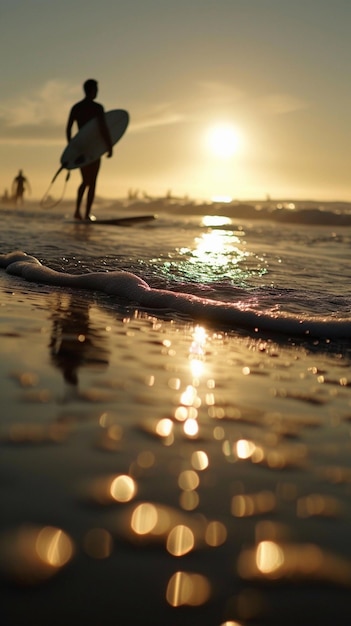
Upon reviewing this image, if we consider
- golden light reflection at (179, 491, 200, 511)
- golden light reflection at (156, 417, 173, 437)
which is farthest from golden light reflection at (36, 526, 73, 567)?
golden light reflection at (156, 417, 173, 437)

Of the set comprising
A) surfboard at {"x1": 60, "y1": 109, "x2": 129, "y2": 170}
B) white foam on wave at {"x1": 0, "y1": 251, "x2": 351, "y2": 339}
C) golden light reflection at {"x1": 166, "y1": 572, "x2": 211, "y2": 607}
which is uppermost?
surfboard at {"x1": 60, "y1": 109, "x2": 129, "y2": 170}

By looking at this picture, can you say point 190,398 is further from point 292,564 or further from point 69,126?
point 69,126

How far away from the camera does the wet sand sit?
82cm

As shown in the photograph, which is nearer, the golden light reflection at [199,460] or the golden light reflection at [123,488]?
the golden light reflection at [123,488]

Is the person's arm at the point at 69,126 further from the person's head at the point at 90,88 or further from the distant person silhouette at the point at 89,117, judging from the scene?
the person's head at the point at 90,88

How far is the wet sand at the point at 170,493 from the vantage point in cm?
82

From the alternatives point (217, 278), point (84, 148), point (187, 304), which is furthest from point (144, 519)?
point (84, 148)

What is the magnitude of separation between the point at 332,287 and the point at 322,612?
3.74 metres

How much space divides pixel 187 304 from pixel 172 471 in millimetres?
2244

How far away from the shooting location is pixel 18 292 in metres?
3.48

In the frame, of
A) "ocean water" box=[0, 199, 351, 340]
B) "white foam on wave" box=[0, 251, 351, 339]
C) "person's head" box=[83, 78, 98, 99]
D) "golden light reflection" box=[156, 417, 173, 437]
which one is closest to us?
"golden light reflection" box=[156, 417, 173, 437]

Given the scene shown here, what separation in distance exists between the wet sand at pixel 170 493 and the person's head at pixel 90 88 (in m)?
8.81

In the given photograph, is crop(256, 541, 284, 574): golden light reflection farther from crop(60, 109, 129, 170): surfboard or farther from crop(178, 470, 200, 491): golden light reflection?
crop(60, 109, 129, 170): surfboard

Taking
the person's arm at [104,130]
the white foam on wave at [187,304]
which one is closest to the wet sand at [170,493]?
the white foam on wave at [187,304]
